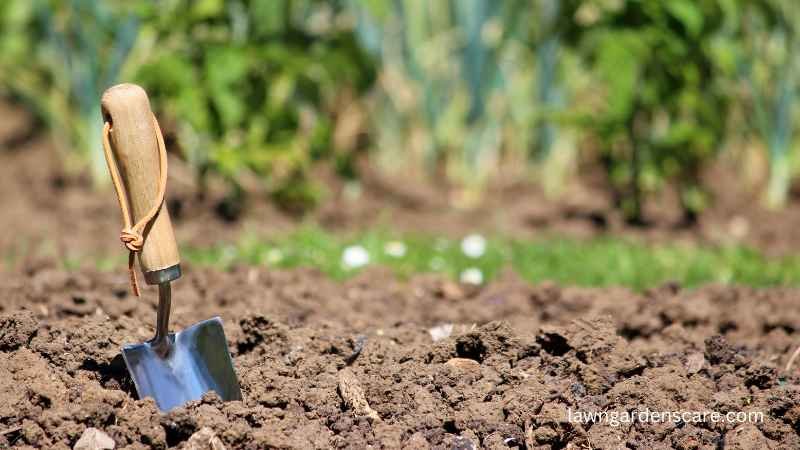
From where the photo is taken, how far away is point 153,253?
234cm

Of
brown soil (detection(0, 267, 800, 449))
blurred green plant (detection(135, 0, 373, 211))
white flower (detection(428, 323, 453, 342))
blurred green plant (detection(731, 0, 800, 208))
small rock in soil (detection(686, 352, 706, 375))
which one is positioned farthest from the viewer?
blurred green plant (detection(731, 0, 800, 208))

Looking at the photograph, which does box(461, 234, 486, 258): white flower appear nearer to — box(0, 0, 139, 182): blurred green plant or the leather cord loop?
box(0, 0, 139, 182): blurred green plant

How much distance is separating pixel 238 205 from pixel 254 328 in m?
2.48

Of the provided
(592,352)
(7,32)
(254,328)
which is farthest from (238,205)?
(592,352)

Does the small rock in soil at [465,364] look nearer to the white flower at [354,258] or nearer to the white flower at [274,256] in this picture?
the white flower at [354,258]

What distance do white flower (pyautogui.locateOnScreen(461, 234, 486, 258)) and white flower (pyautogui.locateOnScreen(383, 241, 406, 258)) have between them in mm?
246

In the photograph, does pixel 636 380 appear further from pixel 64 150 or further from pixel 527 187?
pixel 64 150

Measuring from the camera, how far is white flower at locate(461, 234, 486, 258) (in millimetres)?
4508

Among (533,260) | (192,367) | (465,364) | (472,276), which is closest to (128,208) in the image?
(192,367)

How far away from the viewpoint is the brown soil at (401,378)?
2334 millimetres

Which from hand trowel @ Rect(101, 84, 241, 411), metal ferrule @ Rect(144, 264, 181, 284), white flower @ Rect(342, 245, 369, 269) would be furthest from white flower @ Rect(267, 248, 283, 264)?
metal ferrule @ Rect(144, 264, 181, 284)

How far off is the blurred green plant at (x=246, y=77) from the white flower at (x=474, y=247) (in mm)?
845

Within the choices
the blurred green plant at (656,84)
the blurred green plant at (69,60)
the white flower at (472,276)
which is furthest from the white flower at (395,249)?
the blurred green plant at (69,60)

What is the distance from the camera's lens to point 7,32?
6.18m
